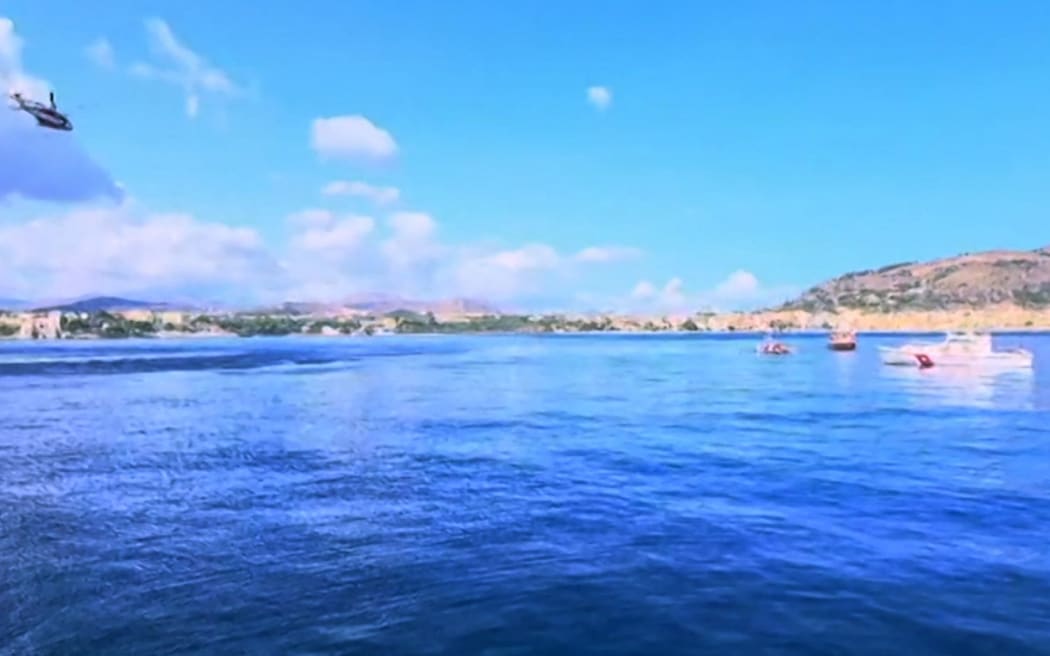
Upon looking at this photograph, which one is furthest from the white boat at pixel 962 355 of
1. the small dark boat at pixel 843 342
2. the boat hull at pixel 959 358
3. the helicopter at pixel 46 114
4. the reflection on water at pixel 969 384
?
the helicopter at pixel 46 114

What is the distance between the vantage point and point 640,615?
11.8 metres

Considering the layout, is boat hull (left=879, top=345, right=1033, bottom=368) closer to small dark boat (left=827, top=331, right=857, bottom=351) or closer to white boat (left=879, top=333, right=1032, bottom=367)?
white boat (left=879, top=333, right=1032, bottom=367)

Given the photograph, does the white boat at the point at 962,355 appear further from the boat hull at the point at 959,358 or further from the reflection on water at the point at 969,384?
the reflection on water at the point at 969,384

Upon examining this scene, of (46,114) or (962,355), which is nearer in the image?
(46,114)

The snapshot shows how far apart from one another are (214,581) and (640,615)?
6.83 metres

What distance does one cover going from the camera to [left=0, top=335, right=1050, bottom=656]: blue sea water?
11219mm

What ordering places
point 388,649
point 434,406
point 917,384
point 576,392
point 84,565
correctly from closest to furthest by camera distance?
point 388,649 → point 84,565 → point 434,406 → point 576,392 → point 917,384

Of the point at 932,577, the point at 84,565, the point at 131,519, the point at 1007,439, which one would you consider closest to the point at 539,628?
the point at 932,577

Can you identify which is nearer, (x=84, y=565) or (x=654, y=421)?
(x=84, y=565)

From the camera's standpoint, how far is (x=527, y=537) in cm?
1619

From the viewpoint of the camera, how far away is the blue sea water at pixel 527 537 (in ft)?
36.8

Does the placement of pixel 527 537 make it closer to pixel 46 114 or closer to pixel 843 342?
pixel 46 114

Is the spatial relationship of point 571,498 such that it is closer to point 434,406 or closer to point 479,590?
point 479,590

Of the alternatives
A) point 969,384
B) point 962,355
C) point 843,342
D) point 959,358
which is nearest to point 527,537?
point 969,384
